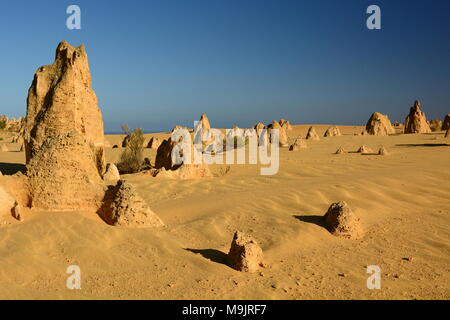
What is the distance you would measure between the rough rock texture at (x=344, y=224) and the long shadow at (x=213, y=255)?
5.24 feet

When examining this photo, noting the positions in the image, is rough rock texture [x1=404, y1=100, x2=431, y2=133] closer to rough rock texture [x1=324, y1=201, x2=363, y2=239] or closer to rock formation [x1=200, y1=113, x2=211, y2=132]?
rock formation [x1=200, y1=113, x2=211, y2=132]

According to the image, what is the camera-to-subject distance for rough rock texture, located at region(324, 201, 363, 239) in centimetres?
460

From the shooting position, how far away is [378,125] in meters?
23.7

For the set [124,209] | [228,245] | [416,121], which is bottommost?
[228,245]

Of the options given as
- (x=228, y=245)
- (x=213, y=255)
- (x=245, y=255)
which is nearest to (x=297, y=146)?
(x=228, y=245)

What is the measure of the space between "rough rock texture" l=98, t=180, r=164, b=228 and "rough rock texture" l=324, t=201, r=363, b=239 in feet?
7.52

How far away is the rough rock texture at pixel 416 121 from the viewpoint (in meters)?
22.7

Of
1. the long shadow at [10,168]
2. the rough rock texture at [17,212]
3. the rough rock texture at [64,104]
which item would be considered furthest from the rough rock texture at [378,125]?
the rough rock texture at [17,212]

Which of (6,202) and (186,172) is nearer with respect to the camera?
(6,202)

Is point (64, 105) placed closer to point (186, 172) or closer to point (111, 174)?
point (111, 174)

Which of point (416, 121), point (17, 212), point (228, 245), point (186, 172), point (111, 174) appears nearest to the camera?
point (17, 212)

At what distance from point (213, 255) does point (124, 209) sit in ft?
3.90
